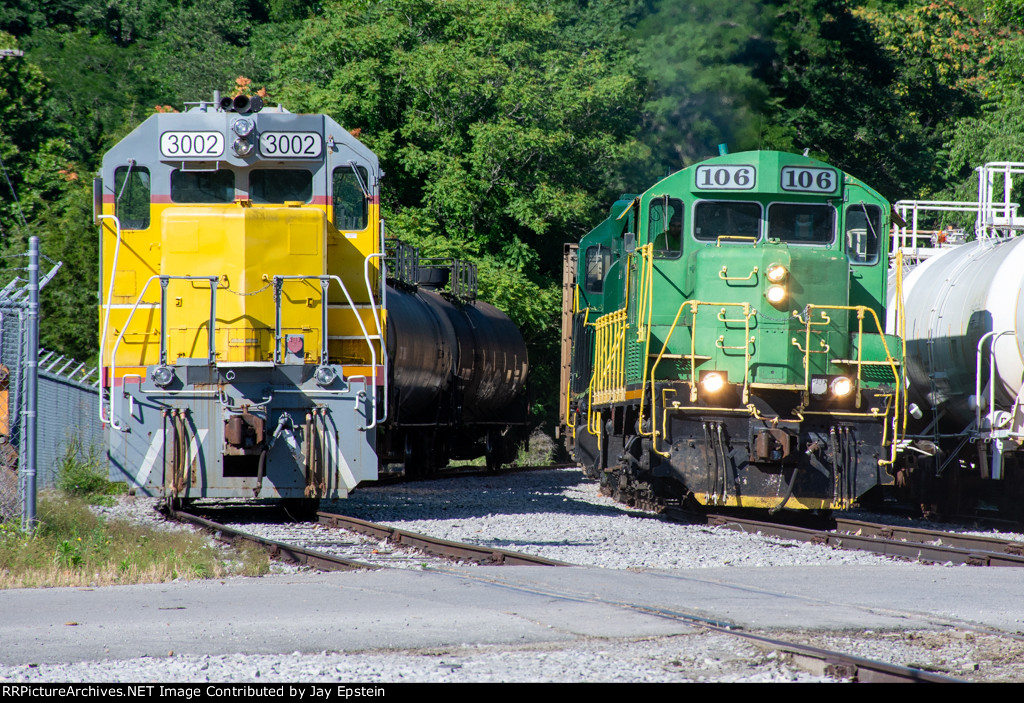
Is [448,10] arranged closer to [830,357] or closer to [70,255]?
[70,255]

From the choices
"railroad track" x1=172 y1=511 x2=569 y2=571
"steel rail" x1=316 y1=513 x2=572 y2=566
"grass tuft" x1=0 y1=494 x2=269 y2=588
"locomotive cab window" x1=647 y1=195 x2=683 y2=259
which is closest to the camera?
"grass tuft" x1=0 y1=494 x2=269 y2=588

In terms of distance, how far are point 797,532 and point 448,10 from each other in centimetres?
2231

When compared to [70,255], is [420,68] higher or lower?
higher

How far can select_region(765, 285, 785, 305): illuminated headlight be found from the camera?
12.3 meters

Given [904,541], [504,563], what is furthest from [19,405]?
[904,541]

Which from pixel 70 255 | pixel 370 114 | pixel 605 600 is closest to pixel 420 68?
pixel 370 114

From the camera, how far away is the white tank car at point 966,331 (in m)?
13.3

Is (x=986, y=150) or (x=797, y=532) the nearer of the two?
(x=797, y=532)

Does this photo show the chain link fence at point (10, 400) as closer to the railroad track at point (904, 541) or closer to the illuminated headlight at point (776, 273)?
the railroad track at point (904, 541)

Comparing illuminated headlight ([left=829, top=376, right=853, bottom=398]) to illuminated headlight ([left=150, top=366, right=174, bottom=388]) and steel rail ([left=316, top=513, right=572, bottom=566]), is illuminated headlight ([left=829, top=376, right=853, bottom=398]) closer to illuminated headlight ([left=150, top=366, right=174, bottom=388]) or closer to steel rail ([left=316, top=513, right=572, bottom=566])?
steel rail ([left=316, top=513, right=572, bottom=566])

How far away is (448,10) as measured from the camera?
3086 centimetres

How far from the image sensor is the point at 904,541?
11320 mm

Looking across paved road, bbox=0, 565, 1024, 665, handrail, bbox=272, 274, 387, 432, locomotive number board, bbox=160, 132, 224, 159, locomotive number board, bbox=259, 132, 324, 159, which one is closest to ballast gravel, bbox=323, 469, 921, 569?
paved road, bbox=0, 565, 1024, 665

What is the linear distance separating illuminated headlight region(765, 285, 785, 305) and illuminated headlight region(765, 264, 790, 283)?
72 millimetres
